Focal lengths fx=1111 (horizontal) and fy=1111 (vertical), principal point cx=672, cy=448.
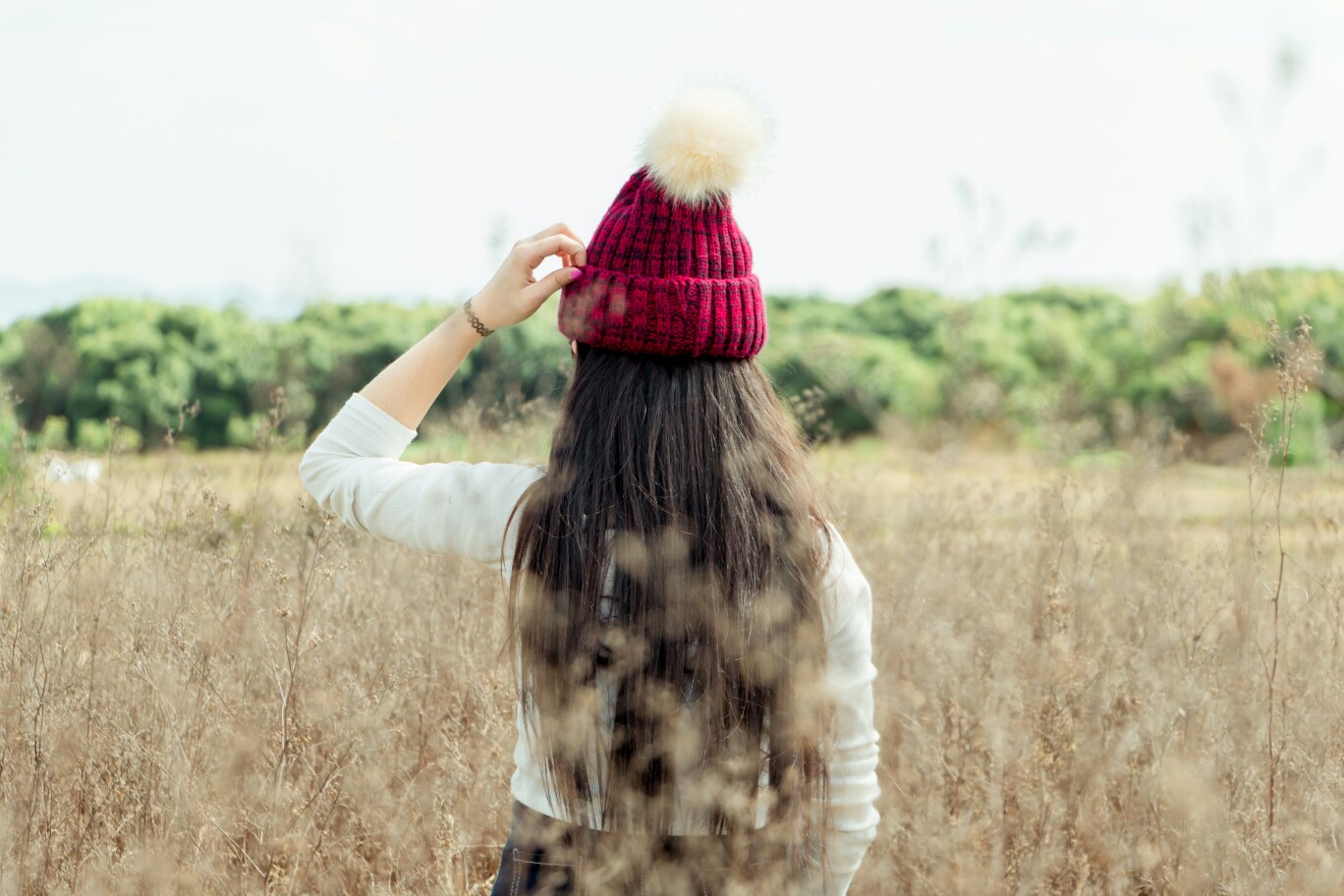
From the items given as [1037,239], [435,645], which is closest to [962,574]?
[435,645]

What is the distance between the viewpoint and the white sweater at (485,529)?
5.14ft

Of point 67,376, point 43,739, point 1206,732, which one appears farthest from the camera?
point 67,376

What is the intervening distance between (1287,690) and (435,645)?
229 cm

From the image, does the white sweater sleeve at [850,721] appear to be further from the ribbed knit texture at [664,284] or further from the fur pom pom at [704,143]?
the fur pom pom at [704,143]

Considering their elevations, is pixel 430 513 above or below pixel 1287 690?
above

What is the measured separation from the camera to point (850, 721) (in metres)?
1.61

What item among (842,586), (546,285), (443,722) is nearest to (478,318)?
(546,285)

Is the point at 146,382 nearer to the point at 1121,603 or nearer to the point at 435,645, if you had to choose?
the point at 435,645

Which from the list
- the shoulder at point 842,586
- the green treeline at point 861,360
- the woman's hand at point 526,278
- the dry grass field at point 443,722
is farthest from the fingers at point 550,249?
the green treeline at point 861,360

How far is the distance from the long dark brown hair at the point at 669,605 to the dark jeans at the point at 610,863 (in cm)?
3

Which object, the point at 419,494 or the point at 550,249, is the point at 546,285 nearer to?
the point at 550,249

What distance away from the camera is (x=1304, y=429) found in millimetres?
10281

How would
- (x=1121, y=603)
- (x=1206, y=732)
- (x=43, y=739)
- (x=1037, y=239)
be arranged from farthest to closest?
(x=1037, y=239)
(x=1121, y=603)
(x=1206, y=732)
(x=43, y=739)

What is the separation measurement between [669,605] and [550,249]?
0.57 m
